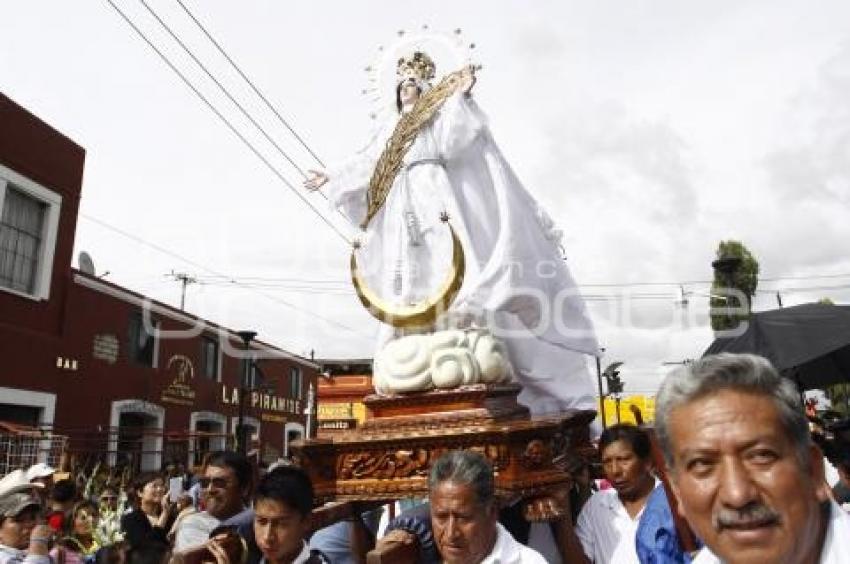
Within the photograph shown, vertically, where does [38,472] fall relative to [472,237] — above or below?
below

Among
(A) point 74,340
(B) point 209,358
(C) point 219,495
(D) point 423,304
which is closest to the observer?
(D) point 423,304

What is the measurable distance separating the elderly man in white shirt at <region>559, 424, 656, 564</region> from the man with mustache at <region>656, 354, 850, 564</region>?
4.32ft

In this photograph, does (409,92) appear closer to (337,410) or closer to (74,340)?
(74,340)

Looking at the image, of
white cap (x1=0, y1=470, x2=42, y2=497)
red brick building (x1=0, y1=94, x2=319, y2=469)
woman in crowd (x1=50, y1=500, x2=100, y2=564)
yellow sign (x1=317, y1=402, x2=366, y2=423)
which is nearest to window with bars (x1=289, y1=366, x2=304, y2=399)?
yellow sign (x1=317, y1=402, x2=366, y2=423)

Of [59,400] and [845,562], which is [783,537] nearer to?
[845,562]

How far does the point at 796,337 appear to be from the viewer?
14.8 ft

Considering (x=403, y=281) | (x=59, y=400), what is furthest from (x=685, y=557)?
(x=59, y=400)

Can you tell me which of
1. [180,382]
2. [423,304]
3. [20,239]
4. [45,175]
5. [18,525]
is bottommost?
[18,525]

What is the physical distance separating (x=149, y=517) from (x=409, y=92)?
3.17 meters

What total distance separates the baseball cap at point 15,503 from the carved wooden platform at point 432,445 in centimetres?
156

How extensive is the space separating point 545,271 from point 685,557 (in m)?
1.09

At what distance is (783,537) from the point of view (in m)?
1.00

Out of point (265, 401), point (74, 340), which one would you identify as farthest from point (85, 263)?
point (265, 401)

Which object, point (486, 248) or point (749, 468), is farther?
point (486, 248)
